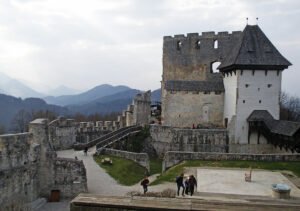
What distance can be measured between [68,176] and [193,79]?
2381 centimetres

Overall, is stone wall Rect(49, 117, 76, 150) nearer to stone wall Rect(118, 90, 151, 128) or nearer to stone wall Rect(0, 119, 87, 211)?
stone wall Rect(118, 90, 151, 128)

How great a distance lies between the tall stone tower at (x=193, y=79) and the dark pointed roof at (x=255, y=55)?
3012mm

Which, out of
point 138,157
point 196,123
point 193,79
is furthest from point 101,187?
point 193,79

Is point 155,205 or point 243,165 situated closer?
point 155,205

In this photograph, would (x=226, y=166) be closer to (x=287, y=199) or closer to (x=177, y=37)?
(x=287, y=199)

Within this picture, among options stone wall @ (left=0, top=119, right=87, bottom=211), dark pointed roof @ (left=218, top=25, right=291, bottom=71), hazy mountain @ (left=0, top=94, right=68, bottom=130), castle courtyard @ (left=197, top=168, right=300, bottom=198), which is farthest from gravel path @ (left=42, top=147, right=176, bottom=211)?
hazy mountain @ (left=0, top=94, right=68, bottom=130)

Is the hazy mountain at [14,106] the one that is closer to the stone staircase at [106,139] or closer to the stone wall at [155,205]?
the stone staircase at [106,139]

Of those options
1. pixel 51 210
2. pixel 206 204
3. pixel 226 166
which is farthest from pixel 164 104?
pixel 206 204

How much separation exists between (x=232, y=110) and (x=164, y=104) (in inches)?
257

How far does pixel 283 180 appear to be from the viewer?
72.5ft

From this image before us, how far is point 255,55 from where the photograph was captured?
33594 mm

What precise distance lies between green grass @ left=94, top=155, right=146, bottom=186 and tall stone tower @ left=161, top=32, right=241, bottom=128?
10972 mm

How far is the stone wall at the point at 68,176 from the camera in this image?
21.7 meters

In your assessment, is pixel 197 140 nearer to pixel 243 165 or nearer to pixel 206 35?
pixel 243 165
